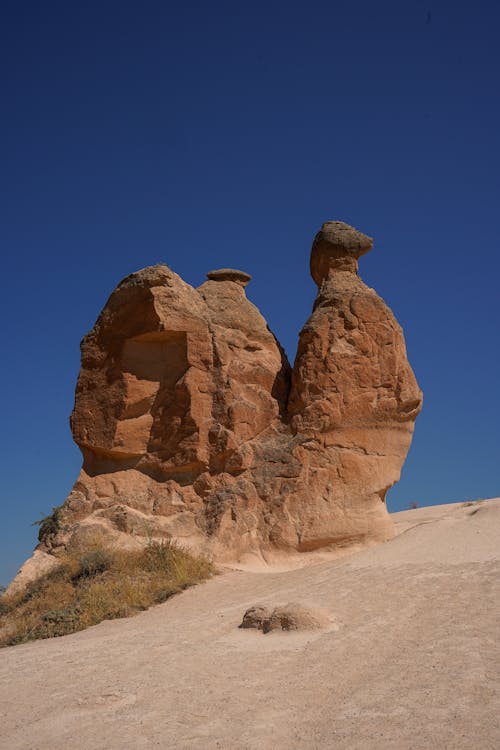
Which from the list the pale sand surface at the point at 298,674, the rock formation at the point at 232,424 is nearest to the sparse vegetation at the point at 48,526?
the rock formation at the point at 232,424

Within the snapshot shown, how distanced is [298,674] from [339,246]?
9.23 metres

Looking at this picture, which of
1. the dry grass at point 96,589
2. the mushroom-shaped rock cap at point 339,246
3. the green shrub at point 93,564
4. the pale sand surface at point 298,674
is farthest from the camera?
the mushroom-shaped rock cap at point 339,246

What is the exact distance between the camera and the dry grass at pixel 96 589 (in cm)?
849

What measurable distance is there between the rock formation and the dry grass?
76 centimetres

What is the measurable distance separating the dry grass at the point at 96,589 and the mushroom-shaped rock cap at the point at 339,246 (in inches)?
235

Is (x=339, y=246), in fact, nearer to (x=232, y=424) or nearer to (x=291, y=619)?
(x=232, y=424)

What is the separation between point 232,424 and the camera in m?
11.5

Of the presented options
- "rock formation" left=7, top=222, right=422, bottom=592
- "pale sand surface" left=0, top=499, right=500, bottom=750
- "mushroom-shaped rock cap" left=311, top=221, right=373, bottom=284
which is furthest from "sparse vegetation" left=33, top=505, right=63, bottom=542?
"mushroom-shaped rock cap" left=311, top=221, right=373, bottom=284

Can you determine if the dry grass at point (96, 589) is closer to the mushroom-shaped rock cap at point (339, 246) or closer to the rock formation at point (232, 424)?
the rock formation at point (232, 424)

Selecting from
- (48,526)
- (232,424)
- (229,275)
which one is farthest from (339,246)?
(48,526)

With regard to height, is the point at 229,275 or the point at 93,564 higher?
the point at 229,275

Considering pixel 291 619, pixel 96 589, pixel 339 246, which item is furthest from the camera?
pixel 339 246

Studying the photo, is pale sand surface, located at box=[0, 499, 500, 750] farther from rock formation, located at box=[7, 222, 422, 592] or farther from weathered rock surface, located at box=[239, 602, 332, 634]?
rock formation, located at box=[7, 222, 422, 592]

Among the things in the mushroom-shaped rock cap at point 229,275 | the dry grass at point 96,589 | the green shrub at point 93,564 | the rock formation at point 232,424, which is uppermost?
the mushroom-shaped rock cap at point 229,275
